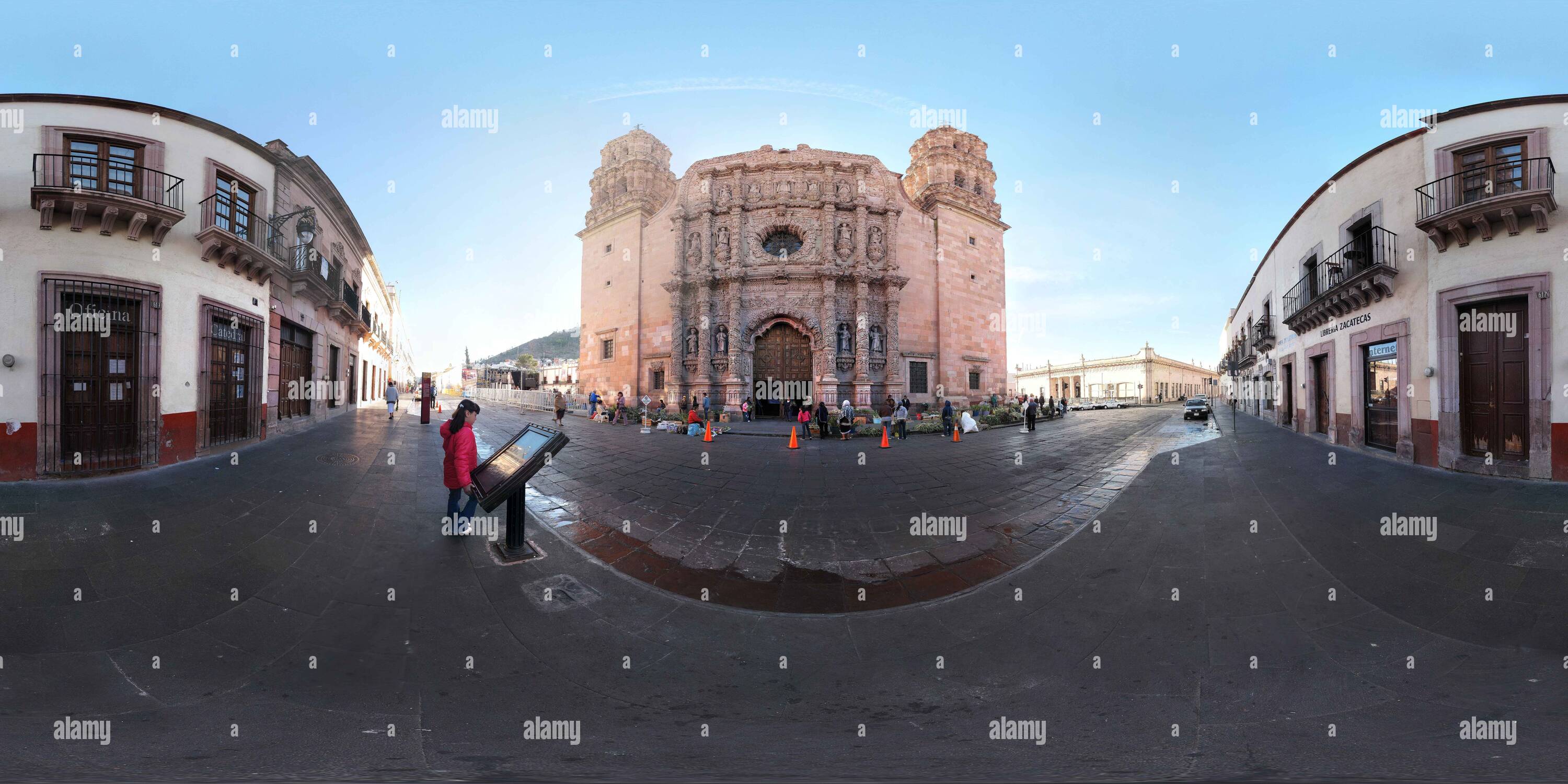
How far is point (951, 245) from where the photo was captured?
2648 centimetres

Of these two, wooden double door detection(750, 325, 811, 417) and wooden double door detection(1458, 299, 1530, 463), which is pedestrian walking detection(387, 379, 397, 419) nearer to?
wooden double door detection(750, 325, 811, 417)

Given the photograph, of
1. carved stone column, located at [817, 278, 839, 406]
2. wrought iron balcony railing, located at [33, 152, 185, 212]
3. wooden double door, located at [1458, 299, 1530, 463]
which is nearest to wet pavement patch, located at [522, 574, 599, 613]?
wrought iron balcony railing, located at [33, 152, 185, 212]

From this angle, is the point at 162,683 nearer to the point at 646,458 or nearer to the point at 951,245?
the point at 646,458

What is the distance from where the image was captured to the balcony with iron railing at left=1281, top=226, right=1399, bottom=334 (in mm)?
10469

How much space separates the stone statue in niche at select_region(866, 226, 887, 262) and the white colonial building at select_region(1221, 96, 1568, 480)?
14.4m

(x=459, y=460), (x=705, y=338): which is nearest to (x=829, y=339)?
(x=705, y=338)

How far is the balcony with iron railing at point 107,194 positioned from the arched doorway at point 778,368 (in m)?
17.4

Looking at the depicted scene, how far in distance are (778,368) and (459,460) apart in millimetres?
18904

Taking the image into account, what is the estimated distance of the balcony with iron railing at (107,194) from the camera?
24.3ft

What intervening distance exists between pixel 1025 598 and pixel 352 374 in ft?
83.3

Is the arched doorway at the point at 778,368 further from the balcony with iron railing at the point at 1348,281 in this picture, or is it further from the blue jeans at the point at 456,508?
the blue jeans at the point at 456,508

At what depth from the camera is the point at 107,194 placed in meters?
7.43

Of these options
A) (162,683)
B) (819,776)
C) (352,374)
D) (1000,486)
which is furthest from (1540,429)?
(352,374)

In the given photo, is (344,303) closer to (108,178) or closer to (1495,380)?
(108,178)
